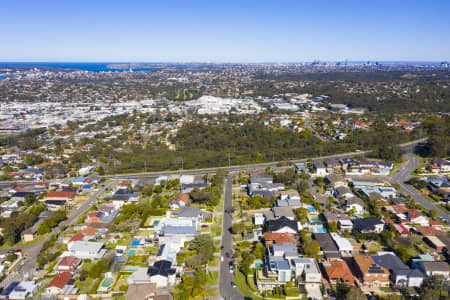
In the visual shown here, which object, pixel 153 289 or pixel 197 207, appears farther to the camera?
pixel 197 207

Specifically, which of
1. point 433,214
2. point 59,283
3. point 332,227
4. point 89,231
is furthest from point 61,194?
point 433,214

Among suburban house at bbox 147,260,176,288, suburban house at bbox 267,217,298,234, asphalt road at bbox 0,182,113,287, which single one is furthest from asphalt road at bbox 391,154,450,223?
asphalt road at bbox 0,182,113,287

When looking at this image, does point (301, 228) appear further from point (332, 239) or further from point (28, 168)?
point (28, 168)

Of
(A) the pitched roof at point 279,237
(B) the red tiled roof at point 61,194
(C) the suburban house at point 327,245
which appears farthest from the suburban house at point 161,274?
(B) the red tiled roof at point 61,194

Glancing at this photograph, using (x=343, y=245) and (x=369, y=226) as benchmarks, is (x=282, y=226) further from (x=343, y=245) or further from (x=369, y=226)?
(x=369, y=226)

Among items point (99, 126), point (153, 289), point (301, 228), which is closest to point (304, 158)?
point (301, 228)

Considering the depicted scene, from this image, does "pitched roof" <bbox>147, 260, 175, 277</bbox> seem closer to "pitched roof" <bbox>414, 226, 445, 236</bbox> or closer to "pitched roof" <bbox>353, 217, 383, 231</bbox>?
"pitched roof" <bbox>353, 217, 383, 231</bbox>
